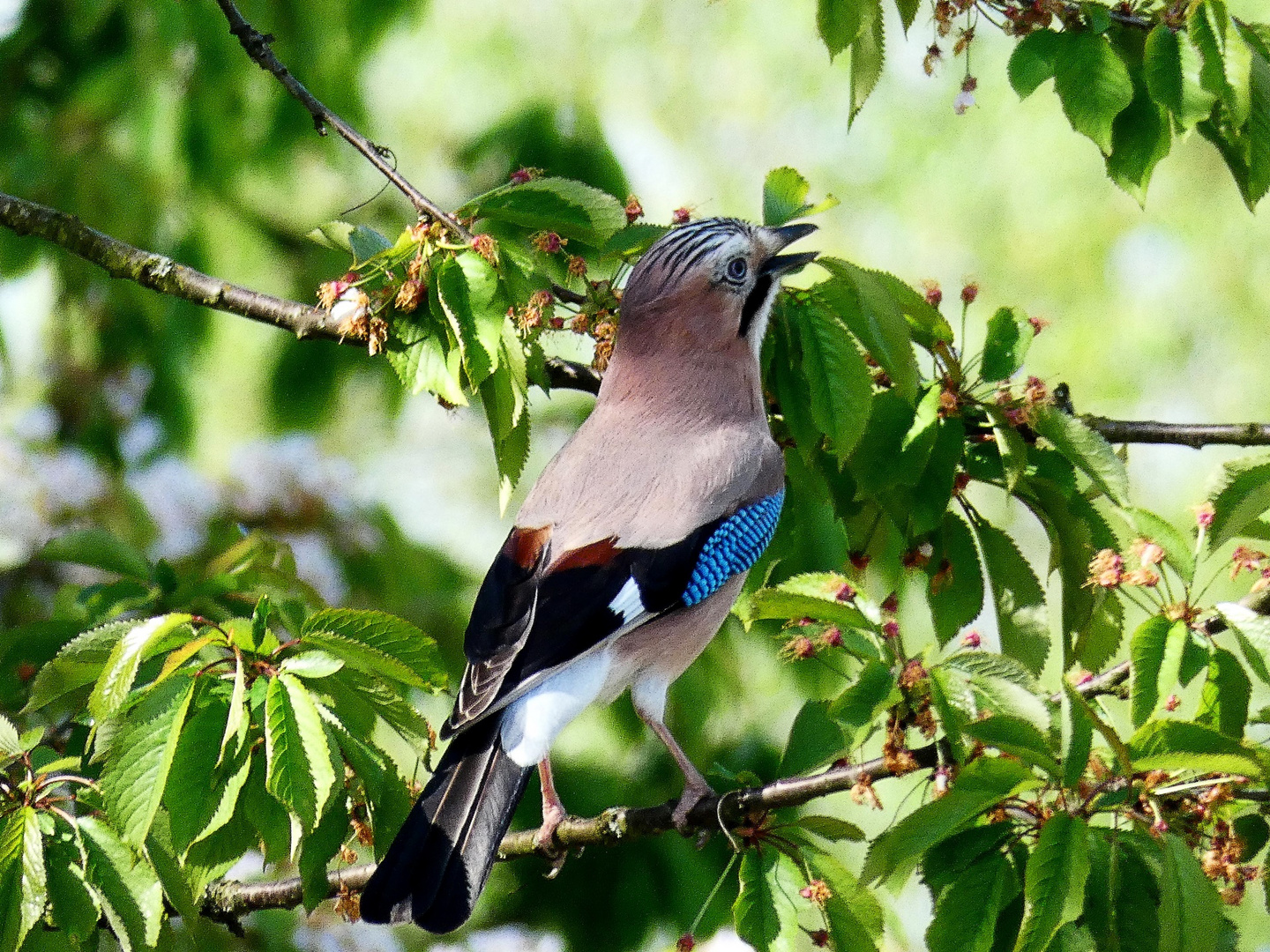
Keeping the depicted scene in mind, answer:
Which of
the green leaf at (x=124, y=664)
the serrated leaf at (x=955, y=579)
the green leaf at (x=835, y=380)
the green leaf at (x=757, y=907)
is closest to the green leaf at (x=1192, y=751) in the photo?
the green leaf at (x=757, y=907)

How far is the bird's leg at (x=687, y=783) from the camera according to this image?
268 cm

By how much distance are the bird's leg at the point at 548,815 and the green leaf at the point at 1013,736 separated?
1.10 metres

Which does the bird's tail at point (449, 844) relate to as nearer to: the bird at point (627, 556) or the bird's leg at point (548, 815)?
the bird at point (627, 556)

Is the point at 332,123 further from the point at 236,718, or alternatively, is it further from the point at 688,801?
the point at 688,801

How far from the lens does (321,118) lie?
3.06 m

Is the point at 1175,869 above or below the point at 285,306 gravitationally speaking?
below

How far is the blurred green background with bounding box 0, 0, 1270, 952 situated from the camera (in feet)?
14.6

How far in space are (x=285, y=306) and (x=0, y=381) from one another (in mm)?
3218

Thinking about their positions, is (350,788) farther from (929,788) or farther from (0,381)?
(0,381)

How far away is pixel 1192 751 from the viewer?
6.60ft

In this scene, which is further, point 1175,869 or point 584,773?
point 584,773

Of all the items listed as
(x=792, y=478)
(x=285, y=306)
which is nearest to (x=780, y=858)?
(x=792, y=478)

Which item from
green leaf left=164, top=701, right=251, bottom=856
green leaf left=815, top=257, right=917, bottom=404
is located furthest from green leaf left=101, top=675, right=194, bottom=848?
green leaf left=815, top=257, right=917, bottom=404

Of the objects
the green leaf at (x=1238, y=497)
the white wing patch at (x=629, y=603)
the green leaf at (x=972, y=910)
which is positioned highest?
the green leaf at (x=1238, y=497)
